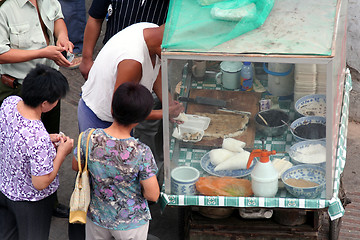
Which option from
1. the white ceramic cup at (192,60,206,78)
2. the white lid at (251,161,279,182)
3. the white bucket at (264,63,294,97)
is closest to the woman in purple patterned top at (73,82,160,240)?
the white lid at (251,161,279,182)

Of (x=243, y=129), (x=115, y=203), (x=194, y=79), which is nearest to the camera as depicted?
(x=115, y=203)

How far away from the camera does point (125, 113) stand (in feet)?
8.67

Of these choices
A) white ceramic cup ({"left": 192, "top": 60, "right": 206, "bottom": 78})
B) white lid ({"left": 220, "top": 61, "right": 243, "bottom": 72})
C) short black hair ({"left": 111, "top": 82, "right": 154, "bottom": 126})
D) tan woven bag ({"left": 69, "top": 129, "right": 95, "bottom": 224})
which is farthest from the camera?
white lid ({"left": 220, "top": 61, "right": 243, "bottom": 72})

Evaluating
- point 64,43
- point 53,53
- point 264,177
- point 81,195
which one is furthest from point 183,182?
point 64,43

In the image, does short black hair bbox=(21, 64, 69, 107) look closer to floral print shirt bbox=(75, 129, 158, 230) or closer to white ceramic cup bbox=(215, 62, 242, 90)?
floral print shirt bbox=(75, 129, 158, 230)

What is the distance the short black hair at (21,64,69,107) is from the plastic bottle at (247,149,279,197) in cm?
114

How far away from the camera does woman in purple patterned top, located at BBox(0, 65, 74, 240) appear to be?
283 cm

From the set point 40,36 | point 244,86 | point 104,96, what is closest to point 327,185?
point 244,86

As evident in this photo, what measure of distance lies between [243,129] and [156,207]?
110 centimetres

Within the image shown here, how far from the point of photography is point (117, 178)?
9.00 feet

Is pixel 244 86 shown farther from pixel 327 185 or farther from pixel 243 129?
pixel 327 185

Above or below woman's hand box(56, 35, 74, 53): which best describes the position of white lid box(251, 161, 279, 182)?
below

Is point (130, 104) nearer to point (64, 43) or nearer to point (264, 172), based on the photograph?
point (264, 172)

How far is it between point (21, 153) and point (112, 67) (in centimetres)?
71
